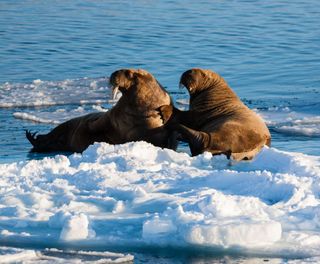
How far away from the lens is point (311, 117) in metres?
13.0

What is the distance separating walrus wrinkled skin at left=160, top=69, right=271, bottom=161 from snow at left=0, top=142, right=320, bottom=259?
3.42 feet

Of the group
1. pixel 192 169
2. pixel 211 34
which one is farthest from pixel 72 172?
pixel 211 34

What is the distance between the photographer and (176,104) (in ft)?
46.7

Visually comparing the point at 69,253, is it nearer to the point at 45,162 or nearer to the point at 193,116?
the point at 45,162

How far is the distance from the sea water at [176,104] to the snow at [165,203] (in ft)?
0.04

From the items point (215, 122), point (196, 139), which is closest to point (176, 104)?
point (215, 122)

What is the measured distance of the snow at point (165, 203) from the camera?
6.45 meters

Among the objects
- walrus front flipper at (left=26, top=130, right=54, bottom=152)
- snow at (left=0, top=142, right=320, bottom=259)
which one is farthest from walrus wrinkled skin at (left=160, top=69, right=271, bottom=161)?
walrus front flipper at (left=26, top=130, right=54, bottom=152)

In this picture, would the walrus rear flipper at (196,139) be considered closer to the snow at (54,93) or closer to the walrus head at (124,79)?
the walrus head at (124,79)

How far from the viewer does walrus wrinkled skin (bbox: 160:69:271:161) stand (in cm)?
986

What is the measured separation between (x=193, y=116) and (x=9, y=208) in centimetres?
396

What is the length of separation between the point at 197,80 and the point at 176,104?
3088mm

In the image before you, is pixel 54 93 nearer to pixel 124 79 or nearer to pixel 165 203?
pixel 124 79

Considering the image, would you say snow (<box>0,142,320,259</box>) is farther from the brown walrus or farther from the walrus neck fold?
the walrus neck fold
